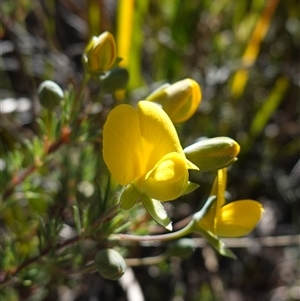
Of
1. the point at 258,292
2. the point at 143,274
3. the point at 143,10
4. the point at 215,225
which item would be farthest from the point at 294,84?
the point at 215,225

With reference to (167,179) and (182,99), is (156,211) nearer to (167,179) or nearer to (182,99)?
(167,179)

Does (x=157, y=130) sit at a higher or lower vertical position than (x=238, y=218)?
higher

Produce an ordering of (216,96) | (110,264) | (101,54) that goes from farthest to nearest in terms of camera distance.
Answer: (216,96) → (101,54) → (110,264)

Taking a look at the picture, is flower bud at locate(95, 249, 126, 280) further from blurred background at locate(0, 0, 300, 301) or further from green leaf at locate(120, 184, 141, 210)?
blurred background at locate(0, 0, 300, 301)

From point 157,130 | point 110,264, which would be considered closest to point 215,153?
point 157,130

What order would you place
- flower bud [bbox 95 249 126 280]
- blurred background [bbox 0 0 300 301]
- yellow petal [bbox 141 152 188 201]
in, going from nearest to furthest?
yellow petal [bbox 141 152 188 201] < flower bud [bbox 95 249 126 280] < blurred background [bbox 0 0 300 301]

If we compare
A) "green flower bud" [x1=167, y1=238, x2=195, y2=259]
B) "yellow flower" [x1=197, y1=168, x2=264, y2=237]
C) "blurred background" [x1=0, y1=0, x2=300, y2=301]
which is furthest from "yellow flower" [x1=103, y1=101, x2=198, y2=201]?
"blurred background" [x1=0, y1=0, x2=300, y2=301]

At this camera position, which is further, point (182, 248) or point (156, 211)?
point (182, 248)
